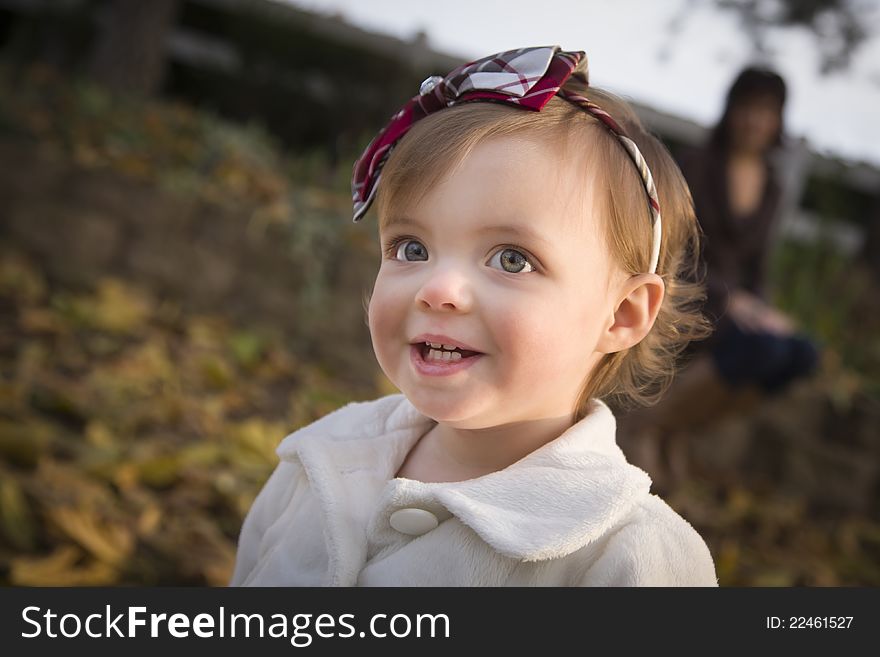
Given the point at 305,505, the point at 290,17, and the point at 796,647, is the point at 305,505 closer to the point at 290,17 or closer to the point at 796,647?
the point at 796,647

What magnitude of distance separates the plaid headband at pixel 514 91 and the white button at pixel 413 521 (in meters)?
0.42

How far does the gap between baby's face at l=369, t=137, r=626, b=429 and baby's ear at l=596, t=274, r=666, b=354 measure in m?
0.07

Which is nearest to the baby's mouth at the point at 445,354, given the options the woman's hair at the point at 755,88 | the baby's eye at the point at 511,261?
the baby's eye at the point at 511,261

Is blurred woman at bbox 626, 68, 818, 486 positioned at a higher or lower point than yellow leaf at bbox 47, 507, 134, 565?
higher

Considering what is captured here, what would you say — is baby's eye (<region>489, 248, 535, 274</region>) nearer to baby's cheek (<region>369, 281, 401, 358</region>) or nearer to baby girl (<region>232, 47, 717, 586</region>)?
baby girl (<region>232, 47, 717, 586</region>)

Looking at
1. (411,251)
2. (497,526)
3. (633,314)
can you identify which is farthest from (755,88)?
(497,526)

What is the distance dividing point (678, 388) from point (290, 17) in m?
3.86

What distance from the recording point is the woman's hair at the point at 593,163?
101 cm

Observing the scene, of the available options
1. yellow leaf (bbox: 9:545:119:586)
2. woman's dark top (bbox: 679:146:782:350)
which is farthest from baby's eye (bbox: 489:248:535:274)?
woman's dark top (bbox: 679:146:782:350)

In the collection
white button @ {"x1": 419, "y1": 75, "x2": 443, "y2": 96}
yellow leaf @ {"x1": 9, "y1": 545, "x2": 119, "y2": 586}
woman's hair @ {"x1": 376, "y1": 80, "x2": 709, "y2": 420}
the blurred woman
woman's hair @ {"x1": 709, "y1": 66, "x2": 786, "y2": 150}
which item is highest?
woman's hair @ {"x1": 709, "y1": 66, "x2": 786, "y2": 150}

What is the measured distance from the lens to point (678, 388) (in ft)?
10.6

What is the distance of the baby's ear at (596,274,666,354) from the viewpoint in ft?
3.59

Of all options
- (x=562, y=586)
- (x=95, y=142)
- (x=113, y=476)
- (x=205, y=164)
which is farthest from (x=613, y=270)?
(x=95, y=142)

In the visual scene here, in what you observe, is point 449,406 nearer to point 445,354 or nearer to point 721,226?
point 445,354
